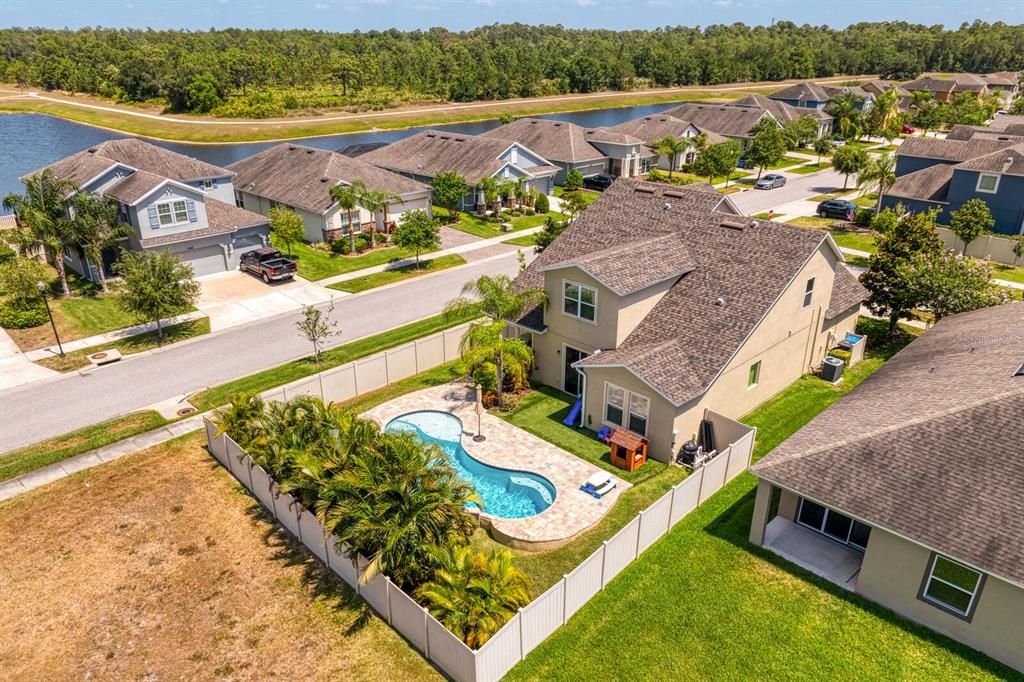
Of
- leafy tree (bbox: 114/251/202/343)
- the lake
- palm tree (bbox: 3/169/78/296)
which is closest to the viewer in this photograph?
leafy tree (bbox: 114/251/202/343)

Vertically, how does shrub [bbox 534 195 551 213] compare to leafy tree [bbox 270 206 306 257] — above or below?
below

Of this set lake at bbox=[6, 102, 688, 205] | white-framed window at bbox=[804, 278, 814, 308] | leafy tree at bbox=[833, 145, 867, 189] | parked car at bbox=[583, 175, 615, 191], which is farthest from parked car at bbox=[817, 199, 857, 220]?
lake at bbox=[6, 102, 688, 205]

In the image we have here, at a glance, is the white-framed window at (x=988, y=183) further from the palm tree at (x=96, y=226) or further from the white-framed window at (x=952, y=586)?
the palm tree at (x=96, y=226)

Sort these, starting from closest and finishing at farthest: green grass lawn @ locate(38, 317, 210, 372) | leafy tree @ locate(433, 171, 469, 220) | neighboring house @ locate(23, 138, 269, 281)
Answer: green grass lawn @ locate(38, 317, 210, 372) < neighboring house @ locate(23, 138, 269, 281) < leafy tree @ locate(433, 171, 469, 220)

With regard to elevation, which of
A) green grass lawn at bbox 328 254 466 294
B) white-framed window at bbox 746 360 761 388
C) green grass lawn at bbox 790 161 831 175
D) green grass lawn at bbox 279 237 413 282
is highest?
white-framed window at bbox 746 360 761 388

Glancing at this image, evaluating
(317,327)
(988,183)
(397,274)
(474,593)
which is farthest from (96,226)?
(988,183)

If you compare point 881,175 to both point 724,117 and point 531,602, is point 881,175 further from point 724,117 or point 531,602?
point 531,602

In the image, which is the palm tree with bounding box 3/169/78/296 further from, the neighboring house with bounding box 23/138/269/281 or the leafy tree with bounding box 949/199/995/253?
the leafy tree with bounding box 949/199/995/253
